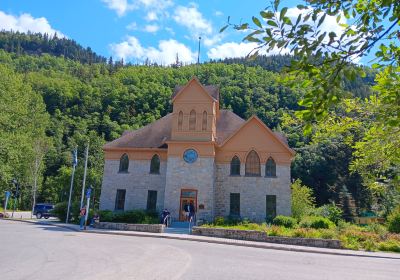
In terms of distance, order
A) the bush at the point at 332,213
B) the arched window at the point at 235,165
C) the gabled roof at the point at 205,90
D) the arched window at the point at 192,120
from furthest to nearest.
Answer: the bush at the point at 332,213 < the gabled roof at the point at 205,90 < the arched window at the point at 235,165 < the arched window at the point at 192,120

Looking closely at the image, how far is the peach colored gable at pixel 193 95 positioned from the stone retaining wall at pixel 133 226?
42.1 feet

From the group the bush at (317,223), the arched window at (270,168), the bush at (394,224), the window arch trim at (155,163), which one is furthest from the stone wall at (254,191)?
the bush at (394,224)

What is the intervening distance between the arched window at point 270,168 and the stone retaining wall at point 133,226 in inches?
475

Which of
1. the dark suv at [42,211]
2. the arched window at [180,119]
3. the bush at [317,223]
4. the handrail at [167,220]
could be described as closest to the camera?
the bush at [317,223]

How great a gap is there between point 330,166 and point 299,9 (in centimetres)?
6380

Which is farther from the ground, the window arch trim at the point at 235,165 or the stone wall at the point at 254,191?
the window arch trim at the point at 235,165

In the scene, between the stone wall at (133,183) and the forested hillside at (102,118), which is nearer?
the stone wall at (133,183)

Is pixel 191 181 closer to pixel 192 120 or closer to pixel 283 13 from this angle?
pixel 192 120

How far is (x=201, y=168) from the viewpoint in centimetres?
3114

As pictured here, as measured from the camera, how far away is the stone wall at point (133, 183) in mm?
32938

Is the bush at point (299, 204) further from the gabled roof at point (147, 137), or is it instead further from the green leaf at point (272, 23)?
the green leaf at point (272, 23)

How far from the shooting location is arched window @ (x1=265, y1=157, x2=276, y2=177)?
104ft

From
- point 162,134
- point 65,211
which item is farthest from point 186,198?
point 65,211

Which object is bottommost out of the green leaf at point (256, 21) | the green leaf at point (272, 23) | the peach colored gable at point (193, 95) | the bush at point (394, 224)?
the bush at point (394, 224)
